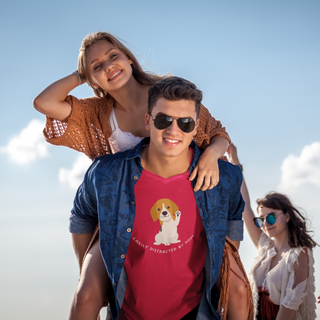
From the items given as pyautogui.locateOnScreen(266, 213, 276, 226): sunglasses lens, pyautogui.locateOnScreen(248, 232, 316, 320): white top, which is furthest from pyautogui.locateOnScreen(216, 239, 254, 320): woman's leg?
pyautogui.locateOnScreen(266, 213, 276, 226): sunglasses lens

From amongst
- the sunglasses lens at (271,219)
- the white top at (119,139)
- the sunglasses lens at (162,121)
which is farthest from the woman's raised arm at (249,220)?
the sunglasses lens at (162,121)

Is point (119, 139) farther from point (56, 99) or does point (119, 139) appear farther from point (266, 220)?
point (266, 220)

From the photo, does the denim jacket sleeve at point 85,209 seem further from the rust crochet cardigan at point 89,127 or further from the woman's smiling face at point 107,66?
the woman's smiling face at point 107,66

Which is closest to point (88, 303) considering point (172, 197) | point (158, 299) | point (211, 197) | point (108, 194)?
point (158, 299)

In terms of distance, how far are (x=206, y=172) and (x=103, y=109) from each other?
3.97 ft

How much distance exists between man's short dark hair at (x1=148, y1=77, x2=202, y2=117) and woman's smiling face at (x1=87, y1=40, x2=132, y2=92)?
20.0 inches

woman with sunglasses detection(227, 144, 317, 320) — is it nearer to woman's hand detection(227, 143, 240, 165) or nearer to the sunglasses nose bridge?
woman's hand detection(227, 143, 240, 165)

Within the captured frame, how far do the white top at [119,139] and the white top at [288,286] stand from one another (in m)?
2.45

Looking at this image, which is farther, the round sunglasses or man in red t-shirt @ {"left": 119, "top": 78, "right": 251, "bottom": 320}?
the round sunglasses

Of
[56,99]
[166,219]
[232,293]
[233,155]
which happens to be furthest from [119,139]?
[233,155]

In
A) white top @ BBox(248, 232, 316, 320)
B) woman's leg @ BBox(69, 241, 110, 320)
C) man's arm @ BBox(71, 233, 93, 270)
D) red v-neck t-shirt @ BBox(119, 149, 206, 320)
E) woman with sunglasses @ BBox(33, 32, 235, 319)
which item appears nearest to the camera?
woman's leg @ BBox(69, 241, 110, 320)

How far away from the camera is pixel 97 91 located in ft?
11.5

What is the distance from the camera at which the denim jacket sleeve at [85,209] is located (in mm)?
2853

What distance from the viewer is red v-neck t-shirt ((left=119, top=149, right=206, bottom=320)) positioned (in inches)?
108
